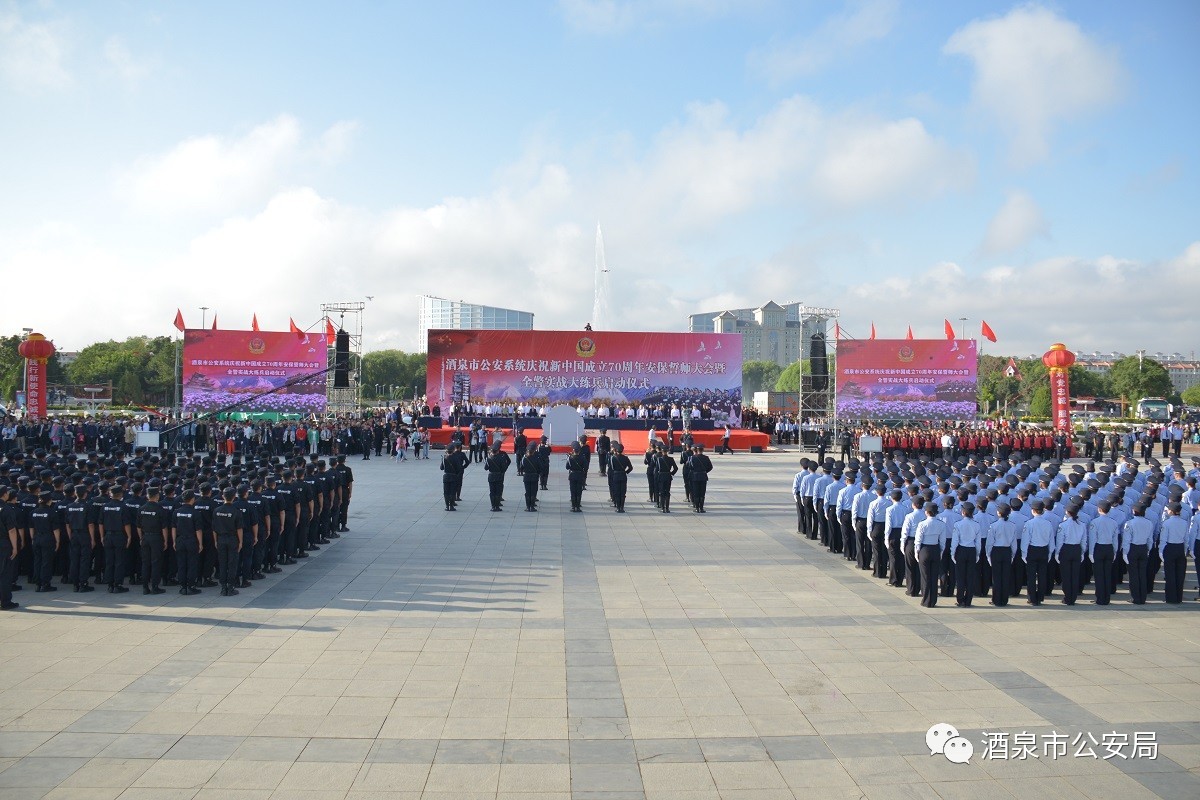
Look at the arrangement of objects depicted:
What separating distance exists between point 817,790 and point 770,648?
296cm

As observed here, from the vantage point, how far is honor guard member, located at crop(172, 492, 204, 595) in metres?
10.0

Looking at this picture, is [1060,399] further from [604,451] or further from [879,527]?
[879,527]

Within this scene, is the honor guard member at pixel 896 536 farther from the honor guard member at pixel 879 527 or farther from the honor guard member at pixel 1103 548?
the honor guard member at pixel 1103 548

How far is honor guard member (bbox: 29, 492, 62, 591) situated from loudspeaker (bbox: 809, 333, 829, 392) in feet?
100

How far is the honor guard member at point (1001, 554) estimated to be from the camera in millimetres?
9867

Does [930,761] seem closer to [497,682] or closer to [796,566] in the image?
[497,682]

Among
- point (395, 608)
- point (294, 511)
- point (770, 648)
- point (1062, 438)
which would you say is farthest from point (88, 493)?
point (1062, 438)

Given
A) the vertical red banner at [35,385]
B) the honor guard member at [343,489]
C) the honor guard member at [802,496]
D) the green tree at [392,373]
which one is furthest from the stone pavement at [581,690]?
the green tree at [392,373]

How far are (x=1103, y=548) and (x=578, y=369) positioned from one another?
31705 millimetres

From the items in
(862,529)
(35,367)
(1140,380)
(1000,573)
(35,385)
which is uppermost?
(1140,380)

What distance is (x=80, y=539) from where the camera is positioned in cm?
1008

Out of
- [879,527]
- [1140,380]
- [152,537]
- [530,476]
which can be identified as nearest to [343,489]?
[530,476]

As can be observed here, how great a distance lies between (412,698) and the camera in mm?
6672

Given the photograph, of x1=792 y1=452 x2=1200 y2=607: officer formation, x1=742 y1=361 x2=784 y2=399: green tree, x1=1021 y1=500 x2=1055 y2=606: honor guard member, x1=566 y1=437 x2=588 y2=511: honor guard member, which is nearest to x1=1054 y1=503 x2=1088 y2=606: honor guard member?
x1=792 y1=452 x2=1200 y2=607: officer formation
